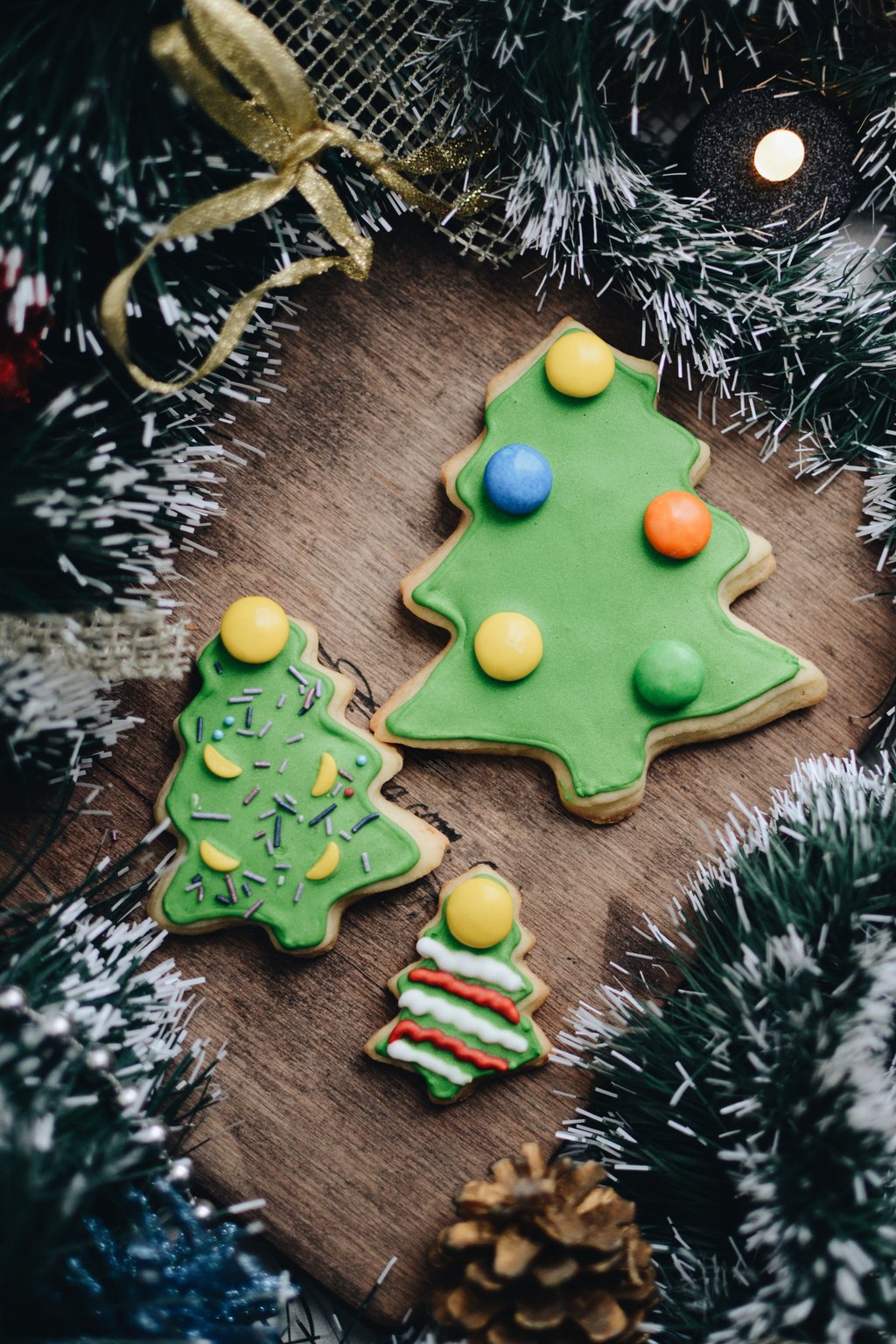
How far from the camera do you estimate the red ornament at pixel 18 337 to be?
96cm

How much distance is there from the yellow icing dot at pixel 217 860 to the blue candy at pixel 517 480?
544 millimetres

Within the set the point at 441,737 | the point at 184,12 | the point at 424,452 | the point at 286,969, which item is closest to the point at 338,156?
the point at 184,12

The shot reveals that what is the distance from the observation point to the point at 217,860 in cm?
114

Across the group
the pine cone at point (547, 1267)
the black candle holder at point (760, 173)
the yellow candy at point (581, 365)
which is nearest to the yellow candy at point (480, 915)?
the pine cone at point (547, 1267)

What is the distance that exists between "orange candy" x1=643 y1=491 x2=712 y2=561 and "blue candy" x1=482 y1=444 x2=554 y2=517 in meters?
0.14

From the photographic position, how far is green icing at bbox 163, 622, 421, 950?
115cm

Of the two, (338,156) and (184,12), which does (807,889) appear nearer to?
(338,156)

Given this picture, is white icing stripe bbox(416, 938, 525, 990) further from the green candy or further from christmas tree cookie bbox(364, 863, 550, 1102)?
the green candy

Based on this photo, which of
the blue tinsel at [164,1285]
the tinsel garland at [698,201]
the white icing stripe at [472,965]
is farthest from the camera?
the white icing stripe at [472,965]

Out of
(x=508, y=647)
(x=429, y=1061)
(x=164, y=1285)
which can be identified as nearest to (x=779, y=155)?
(x=508, y=647)

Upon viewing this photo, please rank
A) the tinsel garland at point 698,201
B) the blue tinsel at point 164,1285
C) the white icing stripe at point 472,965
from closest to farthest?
the blue tinsel at point 164,1285
the tinsel garland at point 698,201
the white icing stripe at point 472,965

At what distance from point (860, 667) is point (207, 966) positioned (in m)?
0.92

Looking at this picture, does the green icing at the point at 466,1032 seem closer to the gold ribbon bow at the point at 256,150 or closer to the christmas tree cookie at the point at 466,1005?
the christmas tree cookie at the point at 466,1005

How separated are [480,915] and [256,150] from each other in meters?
0.89
